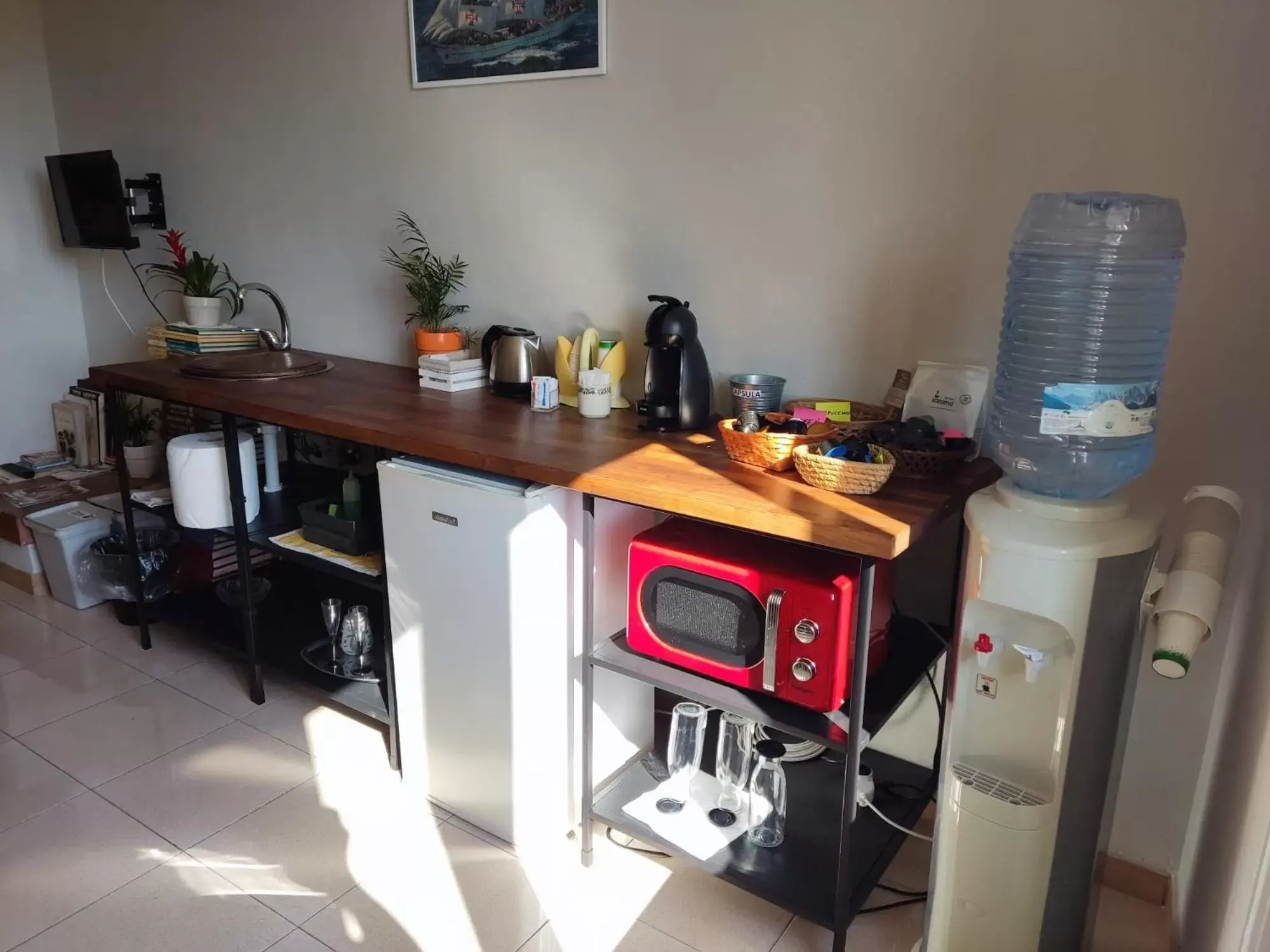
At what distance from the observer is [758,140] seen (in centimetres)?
197

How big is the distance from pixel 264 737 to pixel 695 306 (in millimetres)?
1532

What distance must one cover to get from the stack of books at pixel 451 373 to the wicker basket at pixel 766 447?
0.90 m

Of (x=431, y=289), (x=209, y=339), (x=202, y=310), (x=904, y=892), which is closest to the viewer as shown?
(x=904, y=892)

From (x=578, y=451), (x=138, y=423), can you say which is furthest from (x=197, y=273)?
(x=578, y=451)

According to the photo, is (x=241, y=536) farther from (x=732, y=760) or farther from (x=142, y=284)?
(x=142, y=284)

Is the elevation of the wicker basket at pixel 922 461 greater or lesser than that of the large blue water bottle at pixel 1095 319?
lesser

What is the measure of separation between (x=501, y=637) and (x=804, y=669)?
0.62 meters

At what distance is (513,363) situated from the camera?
2.28m

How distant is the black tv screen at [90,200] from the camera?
3.27 metres

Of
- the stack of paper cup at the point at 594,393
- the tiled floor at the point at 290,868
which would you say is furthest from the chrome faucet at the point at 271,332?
the stack of paper cup at the point at 594,393

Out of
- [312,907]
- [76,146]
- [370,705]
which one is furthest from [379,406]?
[76,146]

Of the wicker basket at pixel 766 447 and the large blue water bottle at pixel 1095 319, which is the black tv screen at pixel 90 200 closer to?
the wicker basket at pixel 766 447

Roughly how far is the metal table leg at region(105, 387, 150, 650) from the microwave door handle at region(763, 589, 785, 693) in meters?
1.99

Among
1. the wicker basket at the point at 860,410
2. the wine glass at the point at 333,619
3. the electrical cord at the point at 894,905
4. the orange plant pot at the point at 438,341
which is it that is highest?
the orange plant pot at the point at 438,341
